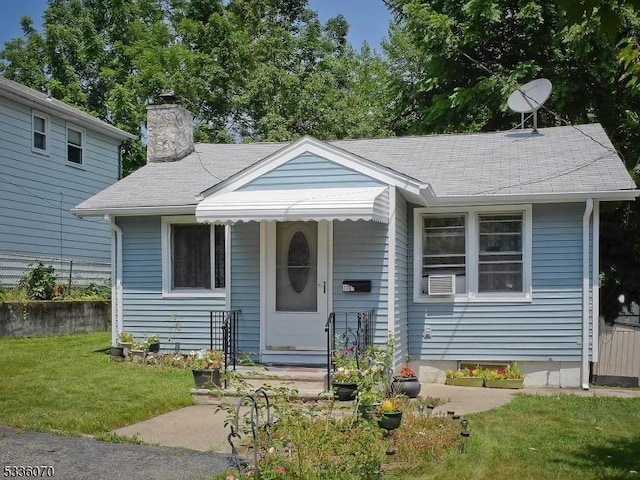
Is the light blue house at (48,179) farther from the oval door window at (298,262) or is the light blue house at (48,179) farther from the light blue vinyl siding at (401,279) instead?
the light blue vinyl siding at (401,279)

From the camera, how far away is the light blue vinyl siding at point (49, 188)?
680 inches

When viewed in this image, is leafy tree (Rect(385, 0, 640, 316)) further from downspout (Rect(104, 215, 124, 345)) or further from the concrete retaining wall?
the concrete retaining wall

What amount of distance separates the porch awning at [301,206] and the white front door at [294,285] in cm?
77

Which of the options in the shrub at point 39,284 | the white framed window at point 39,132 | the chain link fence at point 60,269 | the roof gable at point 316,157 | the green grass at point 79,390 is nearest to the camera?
the green grass at point 79,390

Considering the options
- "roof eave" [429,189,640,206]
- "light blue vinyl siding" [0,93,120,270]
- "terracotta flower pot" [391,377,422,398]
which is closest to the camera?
"terracotta flower pot" [391,377,422,398]

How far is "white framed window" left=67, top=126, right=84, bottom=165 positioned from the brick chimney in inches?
240

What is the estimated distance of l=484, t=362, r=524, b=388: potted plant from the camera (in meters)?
10.7

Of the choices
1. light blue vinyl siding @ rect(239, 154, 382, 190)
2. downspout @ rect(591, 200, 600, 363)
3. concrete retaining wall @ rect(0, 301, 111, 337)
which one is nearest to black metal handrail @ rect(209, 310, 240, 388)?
light blue vinyl siding @ rect(239, 154, 382, 190)

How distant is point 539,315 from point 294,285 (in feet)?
13.0

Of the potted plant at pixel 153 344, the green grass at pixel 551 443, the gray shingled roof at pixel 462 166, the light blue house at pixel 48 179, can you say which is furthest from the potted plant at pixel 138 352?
the green grass at pixel 551 443

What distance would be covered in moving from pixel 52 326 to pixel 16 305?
1130 millimetres

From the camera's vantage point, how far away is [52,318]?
15438 mm

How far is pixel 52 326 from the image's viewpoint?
15.4 m

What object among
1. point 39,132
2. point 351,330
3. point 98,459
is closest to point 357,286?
point 351,330
